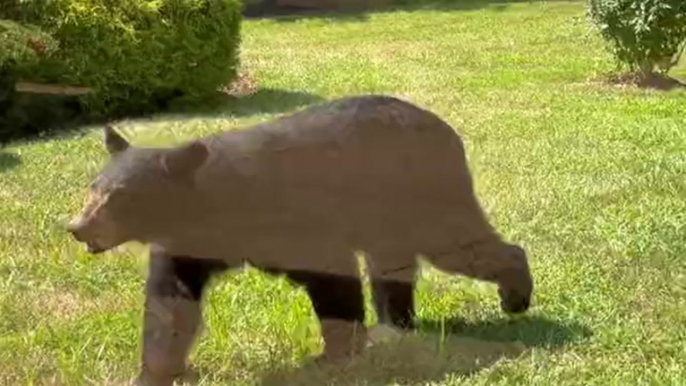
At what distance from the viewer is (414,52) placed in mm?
12938

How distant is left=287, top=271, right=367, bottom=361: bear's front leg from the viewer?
3762 mm

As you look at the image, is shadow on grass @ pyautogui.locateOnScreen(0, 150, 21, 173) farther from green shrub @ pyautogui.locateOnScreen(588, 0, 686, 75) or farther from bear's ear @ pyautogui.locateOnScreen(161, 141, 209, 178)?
green shrub @ pyautogui.locateOnScreen(588, 0, 686, 75)

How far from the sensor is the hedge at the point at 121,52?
10.0 meters

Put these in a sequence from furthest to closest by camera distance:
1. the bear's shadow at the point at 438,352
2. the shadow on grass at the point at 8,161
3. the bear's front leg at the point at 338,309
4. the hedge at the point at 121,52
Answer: the hedge at the point at 121,52 < the shadow on grass at the point at 8,161 < the bear's shadow at the point at 438,352 < the bear's front leg at the point at 338,309

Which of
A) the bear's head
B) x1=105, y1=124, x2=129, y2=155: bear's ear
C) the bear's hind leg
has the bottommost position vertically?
the bear's hind leg

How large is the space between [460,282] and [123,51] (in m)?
6.65

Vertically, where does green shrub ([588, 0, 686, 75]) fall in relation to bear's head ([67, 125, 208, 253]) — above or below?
below

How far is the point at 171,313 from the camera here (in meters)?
3.58

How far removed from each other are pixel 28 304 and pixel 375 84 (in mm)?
2352

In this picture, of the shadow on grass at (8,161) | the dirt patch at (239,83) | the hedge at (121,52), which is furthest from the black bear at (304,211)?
the dirt patch at (239,83)

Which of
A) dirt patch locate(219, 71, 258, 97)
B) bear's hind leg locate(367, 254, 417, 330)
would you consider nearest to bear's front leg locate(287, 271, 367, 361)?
bear's hind leg locate(367, 254, 417, 330)

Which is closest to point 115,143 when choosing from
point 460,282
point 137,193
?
point 137,193

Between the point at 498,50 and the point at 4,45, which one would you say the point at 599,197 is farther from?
the point at 498,50

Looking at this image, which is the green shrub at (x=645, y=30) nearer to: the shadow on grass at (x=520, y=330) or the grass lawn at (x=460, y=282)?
the grass lawn at (x=460, y=282)
